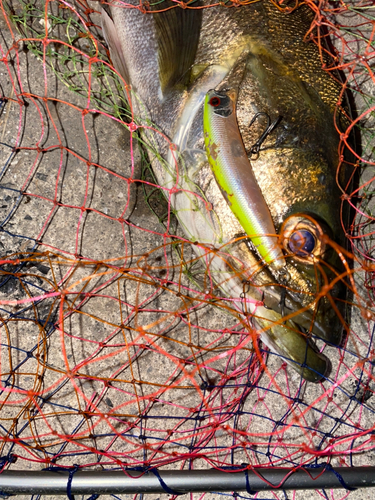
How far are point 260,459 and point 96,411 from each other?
3.33ft

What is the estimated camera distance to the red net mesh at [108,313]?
7.28ft

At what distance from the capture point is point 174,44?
2086 mm

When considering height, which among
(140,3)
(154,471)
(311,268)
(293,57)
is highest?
(140,3)

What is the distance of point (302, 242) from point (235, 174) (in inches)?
17.8

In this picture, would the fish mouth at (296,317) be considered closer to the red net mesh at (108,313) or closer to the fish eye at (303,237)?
the fish eye at (303,237)

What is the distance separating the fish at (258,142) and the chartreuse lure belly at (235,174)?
0.10 feet

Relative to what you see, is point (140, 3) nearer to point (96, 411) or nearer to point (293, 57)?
point (293, 57)

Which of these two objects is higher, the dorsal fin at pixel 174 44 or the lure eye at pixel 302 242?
the dorsal fin at pixel 174 44

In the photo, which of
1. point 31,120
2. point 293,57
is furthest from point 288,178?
point 31,120

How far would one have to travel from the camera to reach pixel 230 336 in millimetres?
2398

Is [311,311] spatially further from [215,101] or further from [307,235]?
[215,101]

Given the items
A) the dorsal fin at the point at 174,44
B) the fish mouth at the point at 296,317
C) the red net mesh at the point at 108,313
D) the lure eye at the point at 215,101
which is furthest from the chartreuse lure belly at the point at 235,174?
the red net mesh at the point at 108,313

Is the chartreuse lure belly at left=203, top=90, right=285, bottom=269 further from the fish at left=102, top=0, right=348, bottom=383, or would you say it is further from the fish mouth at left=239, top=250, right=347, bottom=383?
the fish mouth at left=239, top=250, right=347, bottom=383

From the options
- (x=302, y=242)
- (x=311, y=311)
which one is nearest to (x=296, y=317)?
(x=311, y=311)
